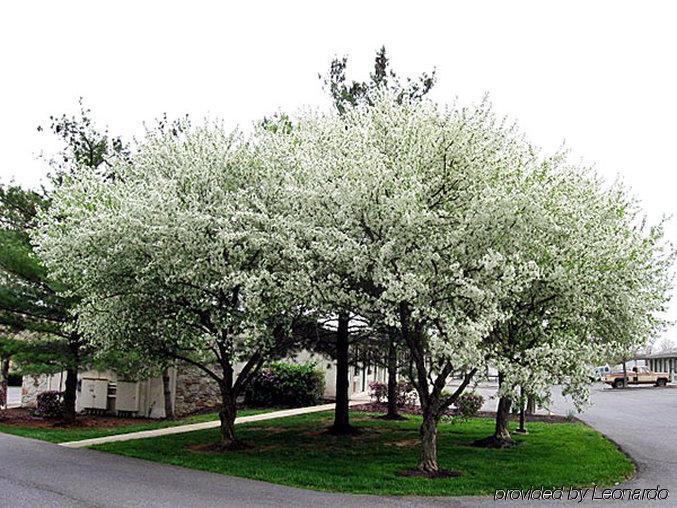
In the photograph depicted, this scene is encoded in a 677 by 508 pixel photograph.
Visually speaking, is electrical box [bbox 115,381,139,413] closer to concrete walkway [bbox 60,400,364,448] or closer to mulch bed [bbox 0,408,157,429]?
mulch bed [bbox 0,408,157,429]

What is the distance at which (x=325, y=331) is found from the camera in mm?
17203

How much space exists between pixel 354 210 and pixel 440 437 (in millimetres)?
7436

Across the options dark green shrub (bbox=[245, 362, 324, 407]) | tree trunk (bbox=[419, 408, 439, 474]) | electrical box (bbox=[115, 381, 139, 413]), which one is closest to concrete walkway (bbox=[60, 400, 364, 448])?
dark green shrub (bbox=[245, 362, 324, 407])

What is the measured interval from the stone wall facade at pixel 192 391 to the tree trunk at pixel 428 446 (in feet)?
38.5

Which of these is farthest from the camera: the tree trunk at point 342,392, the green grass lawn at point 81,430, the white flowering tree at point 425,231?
the tree trunk at point 342,392

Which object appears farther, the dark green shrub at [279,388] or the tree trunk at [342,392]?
the dark green shrub at [279,388]

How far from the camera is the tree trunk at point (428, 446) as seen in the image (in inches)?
464

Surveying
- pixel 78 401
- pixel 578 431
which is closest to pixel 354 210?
pixel 578 431

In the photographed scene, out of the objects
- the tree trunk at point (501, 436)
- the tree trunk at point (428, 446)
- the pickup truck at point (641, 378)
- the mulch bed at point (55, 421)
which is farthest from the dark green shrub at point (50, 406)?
the pickup truck at point (641, 378)

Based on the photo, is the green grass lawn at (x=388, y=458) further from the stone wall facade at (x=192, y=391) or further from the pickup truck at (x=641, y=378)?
the pickup truck at (x=641, y=378)

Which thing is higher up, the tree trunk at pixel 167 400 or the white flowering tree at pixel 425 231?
the white flowering tree at pixel 425 231

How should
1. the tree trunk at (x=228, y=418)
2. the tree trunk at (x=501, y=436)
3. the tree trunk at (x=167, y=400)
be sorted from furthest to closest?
1. the tree trunk at (x=167, y=400)
2. the tree trunk at (x=501, y=436)
3. the tree trunk at (x=228, y=418)

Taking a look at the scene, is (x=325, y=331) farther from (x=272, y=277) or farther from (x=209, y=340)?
(x=272, y=277)

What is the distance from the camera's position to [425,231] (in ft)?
37.9
